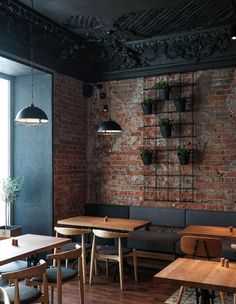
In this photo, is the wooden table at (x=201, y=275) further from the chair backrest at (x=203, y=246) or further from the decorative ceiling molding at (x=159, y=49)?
the decorative ceiling molding at (x=159, y=49)

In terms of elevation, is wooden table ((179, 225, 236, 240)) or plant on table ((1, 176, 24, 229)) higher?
plant on table ((1, 176, 24, 229))

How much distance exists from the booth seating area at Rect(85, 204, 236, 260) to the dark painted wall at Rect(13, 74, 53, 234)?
42.8 inches

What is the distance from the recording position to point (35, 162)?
6008 mm

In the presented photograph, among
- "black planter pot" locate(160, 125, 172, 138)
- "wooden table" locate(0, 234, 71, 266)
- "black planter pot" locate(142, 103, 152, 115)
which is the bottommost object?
"wooden table" locate(0, 234, 71, 266)

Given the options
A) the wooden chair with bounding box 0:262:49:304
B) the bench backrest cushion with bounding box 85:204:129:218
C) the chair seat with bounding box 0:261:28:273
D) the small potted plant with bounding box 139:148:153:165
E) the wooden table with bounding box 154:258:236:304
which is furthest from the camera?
the bench backrest cushion with bounding box 85:204:129:218

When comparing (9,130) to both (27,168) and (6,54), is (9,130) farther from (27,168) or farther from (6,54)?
(6,54)

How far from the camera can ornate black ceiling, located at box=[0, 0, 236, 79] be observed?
15.9 feet

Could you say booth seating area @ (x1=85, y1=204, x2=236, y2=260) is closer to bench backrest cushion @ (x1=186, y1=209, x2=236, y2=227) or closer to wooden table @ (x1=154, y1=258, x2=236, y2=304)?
bench backrest cushion @ (x1=186, y1=209, x2=236, y2=227)

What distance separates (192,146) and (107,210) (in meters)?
1.83

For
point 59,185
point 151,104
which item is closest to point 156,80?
point 151,104

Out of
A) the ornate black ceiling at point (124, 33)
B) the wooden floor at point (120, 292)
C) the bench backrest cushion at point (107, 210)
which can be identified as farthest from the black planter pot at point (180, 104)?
the wooden floor at point (120, 292)

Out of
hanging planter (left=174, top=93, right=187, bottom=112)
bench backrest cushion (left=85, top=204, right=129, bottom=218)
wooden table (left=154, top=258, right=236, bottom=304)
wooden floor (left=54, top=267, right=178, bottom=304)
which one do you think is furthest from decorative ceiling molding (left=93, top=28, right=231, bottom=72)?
wooden table (left=154, top=258, right=236, bottom=304)

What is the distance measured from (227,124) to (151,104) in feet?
4.16

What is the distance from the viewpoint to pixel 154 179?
6359mm
